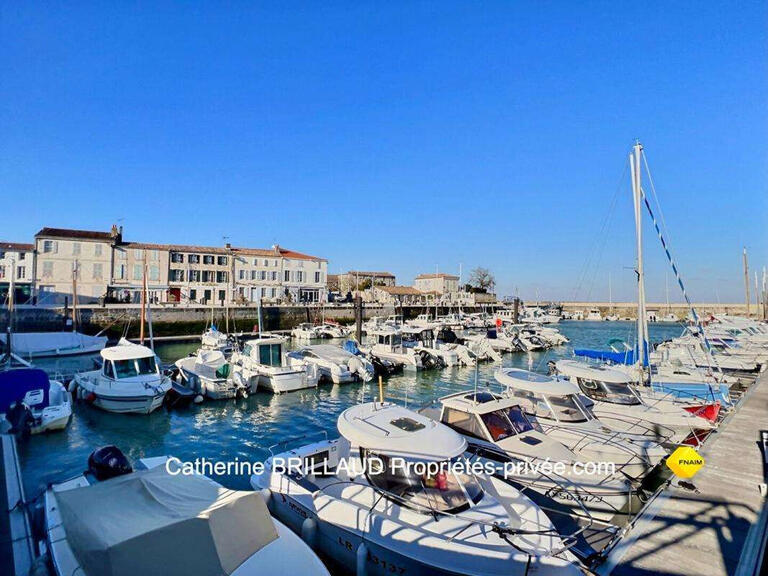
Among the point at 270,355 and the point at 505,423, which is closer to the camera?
the point at 505,423

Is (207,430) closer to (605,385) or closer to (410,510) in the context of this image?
(410,510)

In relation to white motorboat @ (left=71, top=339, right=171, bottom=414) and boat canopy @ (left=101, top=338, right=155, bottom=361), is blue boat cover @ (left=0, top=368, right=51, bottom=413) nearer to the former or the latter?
white motorboat @ (left=71, top=339, right=171, bottom=414)

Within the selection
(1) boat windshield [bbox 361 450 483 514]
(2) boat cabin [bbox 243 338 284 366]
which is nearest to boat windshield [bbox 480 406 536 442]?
(1) boat windshield [bbox 361 450 483 514]

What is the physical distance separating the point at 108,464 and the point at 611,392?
15.0 m

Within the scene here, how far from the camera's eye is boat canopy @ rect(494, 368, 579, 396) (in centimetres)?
1272

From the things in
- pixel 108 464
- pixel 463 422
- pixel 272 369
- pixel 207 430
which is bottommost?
pixel 207 430

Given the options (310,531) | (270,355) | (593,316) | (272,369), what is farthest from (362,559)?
(593,316)

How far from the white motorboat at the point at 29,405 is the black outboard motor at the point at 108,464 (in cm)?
782

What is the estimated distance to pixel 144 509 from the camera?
222 inches

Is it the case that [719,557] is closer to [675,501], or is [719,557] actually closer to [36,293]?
[675,501]

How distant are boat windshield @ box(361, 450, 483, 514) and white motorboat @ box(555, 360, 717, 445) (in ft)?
27.2

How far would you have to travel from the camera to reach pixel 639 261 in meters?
18.8

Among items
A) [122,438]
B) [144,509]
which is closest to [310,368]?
[122,438]

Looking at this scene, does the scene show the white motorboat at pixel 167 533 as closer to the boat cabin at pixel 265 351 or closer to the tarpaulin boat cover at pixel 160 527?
the tarpaulin boat cover at pixel 160 527
